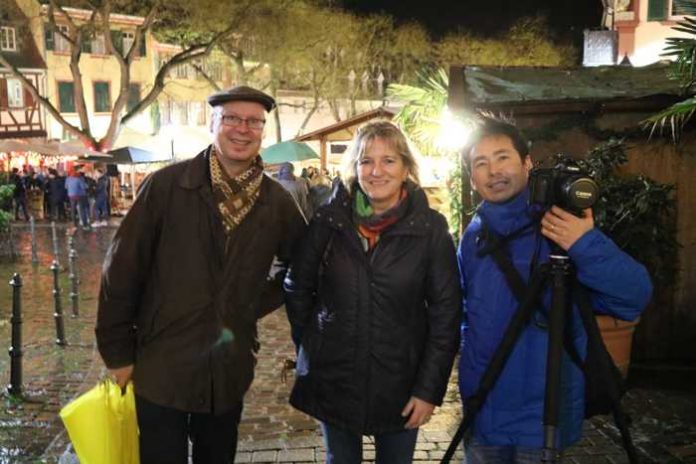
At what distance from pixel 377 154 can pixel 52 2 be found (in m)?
23.7

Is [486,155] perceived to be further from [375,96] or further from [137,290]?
[375,96]

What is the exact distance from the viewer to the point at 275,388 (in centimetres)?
595

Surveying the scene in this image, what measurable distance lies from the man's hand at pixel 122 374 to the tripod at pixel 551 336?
138cm

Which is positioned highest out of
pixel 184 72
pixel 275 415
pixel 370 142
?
pixel 184 72

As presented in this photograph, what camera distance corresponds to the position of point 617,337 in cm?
521

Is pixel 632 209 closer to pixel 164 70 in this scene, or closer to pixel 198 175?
pixel 198 175

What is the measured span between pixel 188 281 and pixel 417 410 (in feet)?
3.51

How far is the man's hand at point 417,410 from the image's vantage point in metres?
2.72

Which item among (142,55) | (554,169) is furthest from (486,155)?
(142,55)

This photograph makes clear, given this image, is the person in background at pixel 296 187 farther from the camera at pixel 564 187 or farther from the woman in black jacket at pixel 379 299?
the camera at pixel 564 187

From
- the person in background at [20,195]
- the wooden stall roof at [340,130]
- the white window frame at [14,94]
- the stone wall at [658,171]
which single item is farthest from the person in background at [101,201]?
the stone wall at [658,171]

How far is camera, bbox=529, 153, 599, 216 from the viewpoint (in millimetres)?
2119

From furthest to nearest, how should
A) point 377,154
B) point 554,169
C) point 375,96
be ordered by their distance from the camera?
point 375,96 < point 377,154 < point 554,169

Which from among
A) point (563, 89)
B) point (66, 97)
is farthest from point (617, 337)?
point (66, 97)
